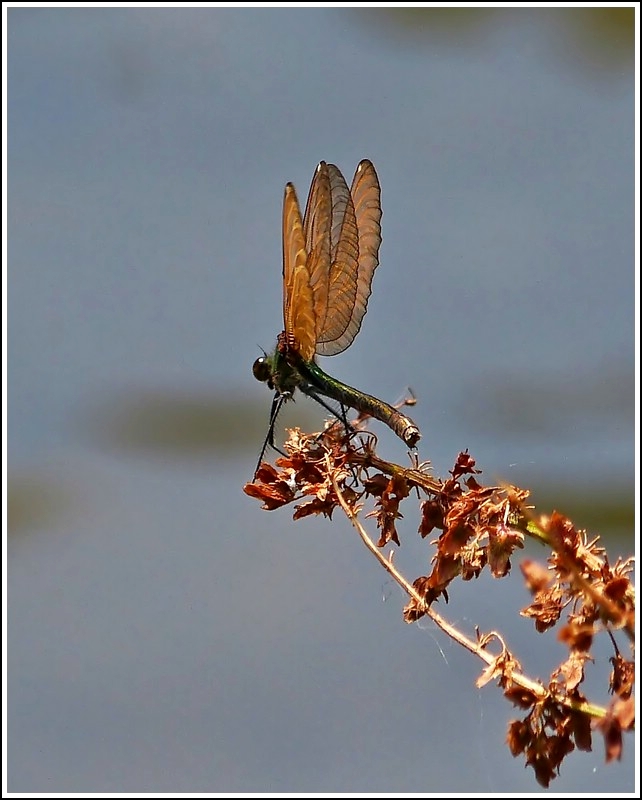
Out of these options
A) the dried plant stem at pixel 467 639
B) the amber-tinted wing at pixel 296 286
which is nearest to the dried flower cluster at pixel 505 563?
the dried plant stem at pixel 467 639

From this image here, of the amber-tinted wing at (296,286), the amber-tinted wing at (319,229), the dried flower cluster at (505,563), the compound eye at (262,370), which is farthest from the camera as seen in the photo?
the compound eye at (262,370)

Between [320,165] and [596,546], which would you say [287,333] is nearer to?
[320,165]

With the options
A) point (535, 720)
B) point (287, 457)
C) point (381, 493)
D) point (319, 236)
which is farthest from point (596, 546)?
point (319, 236)

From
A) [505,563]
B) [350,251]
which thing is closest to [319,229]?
[350,251]

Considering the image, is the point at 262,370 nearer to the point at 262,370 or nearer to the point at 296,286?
the point at 262,370

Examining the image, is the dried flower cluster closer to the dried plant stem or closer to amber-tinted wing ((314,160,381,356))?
the dried plant stem

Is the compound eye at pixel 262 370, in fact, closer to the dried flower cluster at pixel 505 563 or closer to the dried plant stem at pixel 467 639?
the dried flower cluster at pixel 505 563
